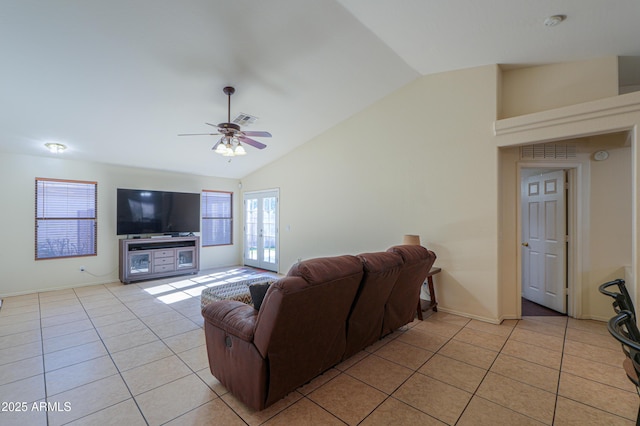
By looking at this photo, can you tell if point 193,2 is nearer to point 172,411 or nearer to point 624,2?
point 172,411

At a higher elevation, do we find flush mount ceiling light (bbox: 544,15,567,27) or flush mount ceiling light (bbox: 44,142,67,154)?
flush mount ceiling light (bbox: 544,15,567,27)

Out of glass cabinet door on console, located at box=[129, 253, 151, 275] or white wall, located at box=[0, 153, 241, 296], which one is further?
glass cabinet door on console, located at box=[129, 253, 151, 275]

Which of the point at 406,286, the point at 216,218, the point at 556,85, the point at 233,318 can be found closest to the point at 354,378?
the point at 406,286

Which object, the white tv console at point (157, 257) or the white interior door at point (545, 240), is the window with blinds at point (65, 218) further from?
the white interior door at point (545, 240)

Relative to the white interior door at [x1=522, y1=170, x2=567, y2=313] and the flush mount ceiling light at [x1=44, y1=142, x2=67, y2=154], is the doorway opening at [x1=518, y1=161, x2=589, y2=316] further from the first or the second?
the flush mount ceiling light at [x1=44, y1=142, x2=67, y2=154]

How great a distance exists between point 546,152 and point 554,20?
1714 mm

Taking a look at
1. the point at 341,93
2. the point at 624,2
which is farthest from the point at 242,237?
the point at 624,2

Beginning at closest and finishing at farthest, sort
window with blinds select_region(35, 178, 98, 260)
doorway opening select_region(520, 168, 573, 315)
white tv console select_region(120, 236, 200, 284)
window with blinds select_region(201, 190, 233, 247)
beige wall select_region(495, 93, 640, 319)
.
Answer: beige wall select_region(495, 93, 640, 319) < doorway opening select_region(520, 168, 573, 315) < window with blinds select_region(35, 178, 98, 260) < white tv console select_region(120, 236, 200, 284) < window with blinds select_region(201, 190, 233, 247)

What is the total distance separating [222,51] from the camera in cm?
302

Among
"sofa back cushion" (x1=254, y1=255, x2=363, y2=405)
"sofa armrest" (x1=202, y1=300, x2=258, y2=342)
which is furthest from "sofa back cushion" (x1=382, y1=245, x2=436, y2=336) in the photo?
"sofa armrest" (x1=202, y1=300, x2=258, y2=342)

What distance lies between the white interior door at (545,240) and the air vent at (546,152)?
0.36 meters

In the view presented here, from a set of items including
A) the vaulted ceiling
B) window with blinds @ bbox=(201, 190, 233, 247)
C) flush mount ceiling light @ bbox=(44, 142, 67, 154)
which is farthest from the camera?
window with blinds @ bbox=(201, 190, 233, 247)

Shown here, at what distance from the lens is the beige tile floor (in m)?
1.92

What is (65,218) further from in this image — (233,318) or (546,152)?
(546,152)
